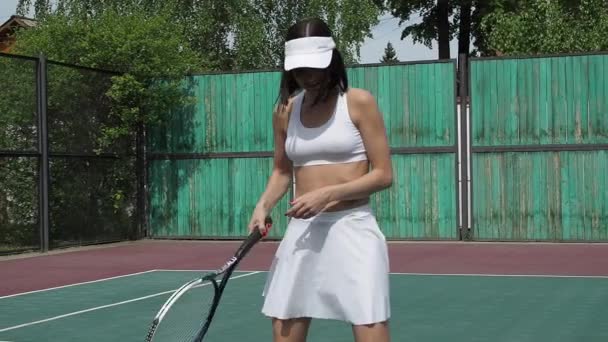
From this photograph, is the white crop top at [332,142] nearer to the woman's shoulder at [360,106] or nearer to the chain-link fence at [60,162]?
the woman's shoulder at [360,106]

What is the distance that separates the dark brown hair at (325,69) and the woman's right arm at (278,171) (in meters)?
0.09

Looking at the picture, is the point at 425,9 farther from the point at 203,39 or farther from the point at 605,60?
the point at 605,60

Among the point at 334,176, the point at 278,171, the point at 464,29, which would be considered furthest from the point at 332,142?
the point at 464,29

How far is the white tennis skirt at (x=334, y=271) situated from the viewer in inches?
143

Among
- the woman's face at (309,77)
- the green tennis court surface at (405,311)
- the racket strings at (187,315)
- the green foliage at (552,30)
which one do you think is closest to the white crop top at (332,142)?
the woman's face at (309,77)

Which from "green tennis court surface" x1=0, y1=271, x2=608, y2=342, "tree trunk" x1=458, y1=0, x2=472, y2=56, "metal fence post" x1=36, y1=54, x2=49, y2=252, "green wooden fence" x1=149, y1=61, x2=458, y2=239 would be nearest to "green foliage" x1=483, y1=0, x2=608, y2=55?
"green wooden fence" x1=149, y1=61, x2=458, y2=239

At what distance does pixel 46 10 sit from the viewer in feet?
86.9

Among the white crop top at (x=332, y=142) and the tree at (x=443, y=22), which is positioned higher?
the tree at (x=443, y=22)

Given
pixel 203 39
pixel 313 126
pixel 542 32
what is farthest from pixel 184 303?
pixel 203 39

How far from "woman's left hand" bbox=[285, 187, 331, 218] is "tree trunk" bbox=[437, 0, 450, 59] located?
36.5 metres

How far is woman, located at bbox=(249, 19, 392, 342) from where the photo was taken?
11.8 feet

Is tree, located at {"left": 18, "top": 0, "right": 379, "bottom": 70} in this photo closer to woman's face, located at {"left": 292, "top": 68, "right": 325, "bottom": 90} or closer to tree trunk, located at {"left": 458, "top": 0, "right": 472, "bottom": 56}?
tree trunk, located at {"left": 458, "top": 0, "right": 472, "bottom": 56}

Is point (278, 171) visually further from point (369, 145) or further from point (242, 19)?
point (242, 19)

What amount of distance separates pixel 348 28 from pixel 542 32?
20.9ft
